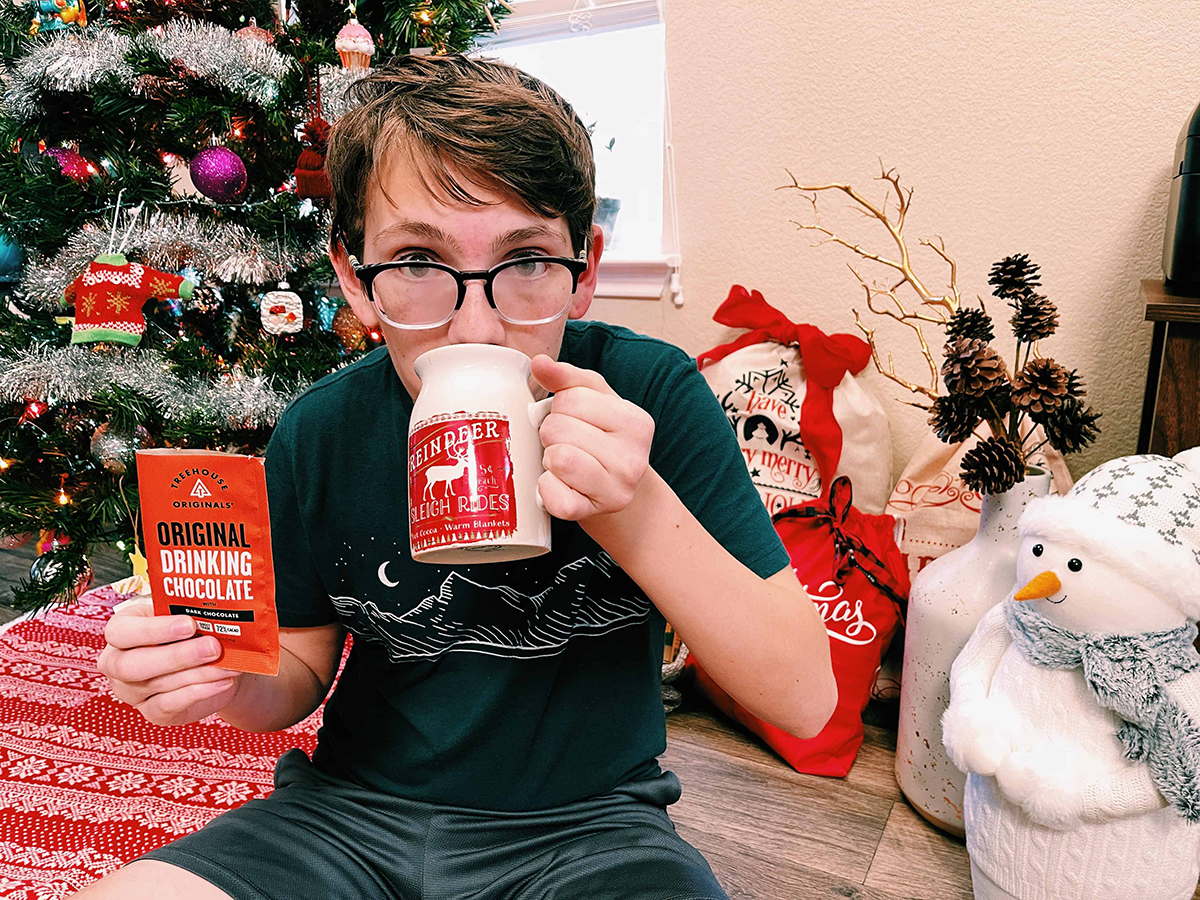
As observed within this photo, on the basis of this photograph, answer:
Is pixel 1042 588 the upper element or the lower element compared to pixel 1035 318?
lower

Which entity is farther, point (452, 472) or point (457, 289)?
point (457, 289)

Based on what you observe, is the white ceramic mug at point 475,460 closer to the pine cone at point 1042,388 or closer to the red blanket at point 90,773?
the pine cone at point 1042,388

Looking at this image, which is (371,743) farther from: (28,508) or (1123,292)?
(1123,292)

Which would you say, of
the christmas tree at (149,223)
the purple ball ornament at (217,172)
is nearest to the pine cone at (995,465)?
the christmas tree at (149,223)

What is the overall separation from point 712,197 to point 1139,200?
88 centimetres

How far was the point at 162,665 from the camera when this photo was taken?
0.61 m

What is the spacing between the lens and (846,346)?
5.71 feet

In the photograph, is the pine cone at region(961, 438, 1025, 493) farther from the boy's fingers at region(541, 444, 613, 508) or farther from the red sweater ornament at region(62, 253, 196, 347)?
the red sweater ornament at region(62, 253, 196, 347)

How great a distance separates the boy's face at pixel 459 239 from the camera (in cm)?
64

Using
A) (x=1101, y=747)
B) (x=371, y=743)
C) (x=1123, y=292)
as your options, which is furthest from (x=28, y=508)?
(x=1123, y=292)

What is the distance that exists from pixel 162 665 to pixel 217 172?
1.30 metres

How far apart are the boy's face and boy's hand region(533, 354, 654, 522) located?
0.10 meters

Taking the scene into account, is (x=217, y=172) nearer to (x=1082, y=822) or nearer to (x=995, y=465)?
(x=995, y=465)

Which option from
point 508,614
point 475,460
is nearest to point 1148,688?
point 508,614
